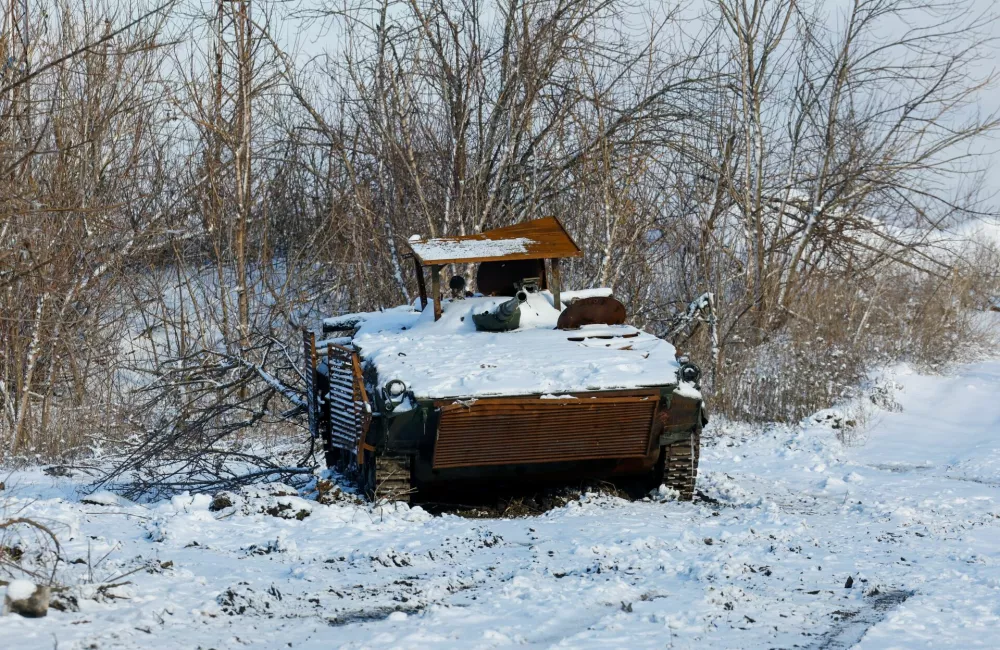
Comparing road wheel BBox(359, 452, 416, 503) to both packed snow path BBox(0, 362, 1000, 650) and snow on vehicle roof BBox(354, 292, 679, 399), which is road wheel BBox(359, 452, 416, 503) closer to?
packed snow path BBox(0, 362, 1000, 650)

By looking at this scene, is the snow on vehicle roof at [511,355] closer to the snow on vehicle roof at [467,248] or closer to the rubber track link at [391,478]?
the snow on vehicle roof at [467,248]

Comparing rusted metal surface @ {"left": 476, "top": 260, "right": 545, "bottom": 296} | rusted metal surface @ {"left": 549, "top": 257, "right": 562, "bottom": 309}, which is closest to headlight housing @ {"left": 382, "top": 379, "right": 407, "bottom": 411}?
rusted metal surface @ {"left": 549, "top": 257, "right": 562, "bottom": 309}

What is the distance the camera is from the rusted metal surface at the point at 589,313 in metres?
8.95

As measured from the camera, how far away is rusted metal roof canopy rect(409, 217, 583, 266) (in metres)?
8.96

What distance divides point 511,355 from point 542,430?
27.3 inches

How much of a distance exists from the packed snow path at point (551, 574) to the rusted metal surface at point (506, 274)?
94.6 inches

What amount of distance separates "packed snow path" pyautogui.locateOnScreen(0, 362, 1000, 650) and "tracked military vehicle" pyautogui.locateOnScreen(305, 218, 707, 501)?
1.47 feet

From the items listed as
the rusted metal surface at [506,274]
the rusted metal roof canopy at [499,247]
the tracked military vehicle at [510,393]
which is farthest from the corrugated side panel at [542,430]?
the rusted metal surface at [506,274]

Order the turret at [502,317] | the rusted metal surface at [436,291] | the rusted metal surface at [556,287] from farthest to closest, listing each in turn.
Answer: the rusted metal surface at [556,287] < the rusted metal surface at [436,291] < the turret at [502,317]

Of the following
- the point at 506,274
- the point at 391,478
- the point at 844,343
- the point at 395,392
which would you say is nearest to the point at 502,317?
the point at 506,274

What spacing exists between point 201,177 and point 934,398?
37.8 feet

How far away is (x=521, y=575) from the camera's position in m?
5.71

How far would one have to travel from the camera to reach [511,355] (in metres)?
8.10

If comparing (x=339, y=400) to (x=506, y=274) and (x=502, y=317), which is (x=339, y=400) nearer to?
(x=502, y=317)
